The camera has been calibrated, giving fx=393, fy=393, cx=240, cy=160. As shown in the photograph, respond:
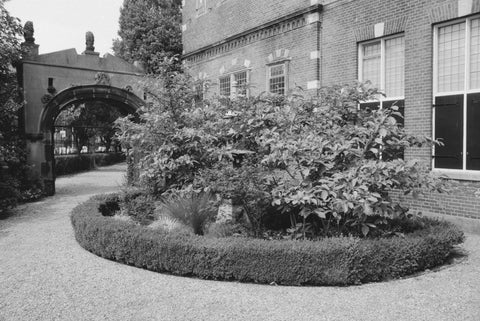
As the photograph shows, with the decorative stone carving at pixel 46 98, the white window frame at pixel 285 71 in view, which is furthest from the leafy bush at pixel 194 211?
the decorative stone carving at pixel 46 98

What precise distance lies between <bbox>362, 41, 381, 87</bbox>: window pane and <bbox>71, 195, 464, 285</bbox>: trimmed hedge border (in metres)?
5.78

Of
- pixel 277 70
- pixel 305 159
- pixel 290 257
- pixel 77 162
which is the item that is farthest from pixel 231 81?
pixel 77 162

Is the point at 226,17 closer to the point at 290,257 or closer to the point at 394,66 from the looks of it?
the point at 394,66

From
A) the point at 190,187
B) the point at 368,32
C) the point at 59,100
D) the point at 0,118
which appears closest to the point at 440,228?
the point at 190,187

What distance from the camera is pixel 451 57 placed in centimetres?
908

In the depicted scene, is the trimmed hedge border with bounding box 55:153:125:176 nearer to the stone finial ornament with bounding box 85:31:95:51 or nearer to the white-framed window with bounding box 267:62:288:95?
the stone finial ornament with bounding box 85:31:95:51

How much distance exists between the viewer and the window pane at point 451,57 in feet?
29.2

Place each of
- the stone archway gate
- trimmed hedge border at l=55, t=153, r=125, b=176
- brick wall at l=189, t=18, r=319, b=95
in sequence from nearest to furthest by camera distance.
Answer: brick wall at l=189, t=18, r=319, b=95, the stone archway gate, trimmed hedge border at l=55, t=153, r=125, b=176

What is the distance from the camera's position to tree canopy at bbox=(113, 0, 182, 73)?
30938mm

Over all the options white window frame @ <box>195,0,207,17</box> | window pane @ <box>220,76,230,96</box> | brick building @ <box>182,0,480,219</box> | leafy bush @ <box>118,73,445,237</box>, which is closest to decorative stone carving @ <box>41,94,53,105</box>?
window pane @ <box>220,76,230,96</box>

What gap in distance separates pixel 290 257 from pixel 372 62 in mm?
7577

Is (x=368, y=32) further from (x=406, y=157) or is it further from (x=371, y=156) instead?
(x=371, y=156)

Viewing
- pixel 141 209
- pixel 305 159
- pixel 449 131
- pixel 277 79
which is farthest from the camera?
pixel 277 79

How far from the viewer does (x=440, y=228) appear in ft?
21.5
